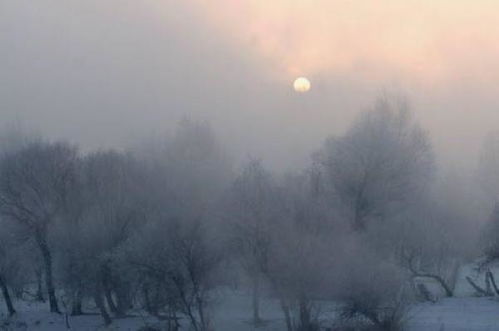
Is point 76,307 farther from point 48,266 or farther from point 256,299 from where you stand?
point 256,299

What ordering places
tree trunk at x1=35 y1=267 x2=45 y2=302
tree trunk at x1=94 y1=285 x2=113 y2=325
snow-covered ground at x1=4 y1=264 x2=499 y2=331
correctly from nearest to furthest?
snow-covered ground at x1=4 y1=264 x2=499 y2=331, tree trunk at x1=94 y1=285 x2=113 y2=325, tree trunk at x1=35 y1=267 x2=45 y2=302

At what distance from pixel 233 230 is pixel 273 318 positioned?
15.1ft

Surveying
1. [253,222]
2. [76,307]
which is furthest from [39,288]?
[253,222]

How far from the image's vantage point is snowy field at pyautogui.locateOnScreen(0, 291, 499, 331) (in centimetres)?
3272

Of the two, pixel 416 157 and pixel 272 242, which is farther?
pixel 416 157

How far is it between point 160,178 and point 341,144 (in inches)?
406

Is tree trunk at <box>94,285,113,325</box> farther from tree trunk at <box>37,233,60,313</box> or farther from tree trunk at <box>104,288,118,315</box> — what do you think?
tree trunk at <box>37,233,60,313</box>

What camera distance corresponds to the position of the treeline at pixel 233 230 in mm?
33375

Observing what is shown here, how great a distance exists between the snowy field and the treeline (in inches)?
27.9

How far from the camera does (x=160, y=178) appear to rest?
47.8m

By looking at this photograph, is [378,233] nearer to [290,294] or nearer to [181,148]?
[290,294]

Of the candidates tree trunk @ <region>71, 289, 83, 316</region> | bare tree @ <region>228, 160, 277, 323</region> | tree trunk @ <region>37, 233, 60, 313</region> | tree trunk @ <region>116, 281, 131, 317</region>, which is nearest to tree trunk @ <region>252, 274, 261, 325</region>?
bare tree @ <region>228, 160, 277, 323</region>

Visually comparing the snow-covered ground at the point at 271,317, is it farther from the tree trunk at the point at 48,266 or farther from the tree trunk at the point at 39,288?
the tree trunk at the point at 39,288

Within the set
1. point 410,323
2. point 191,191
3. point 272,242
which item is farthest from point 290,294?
point 191,191
